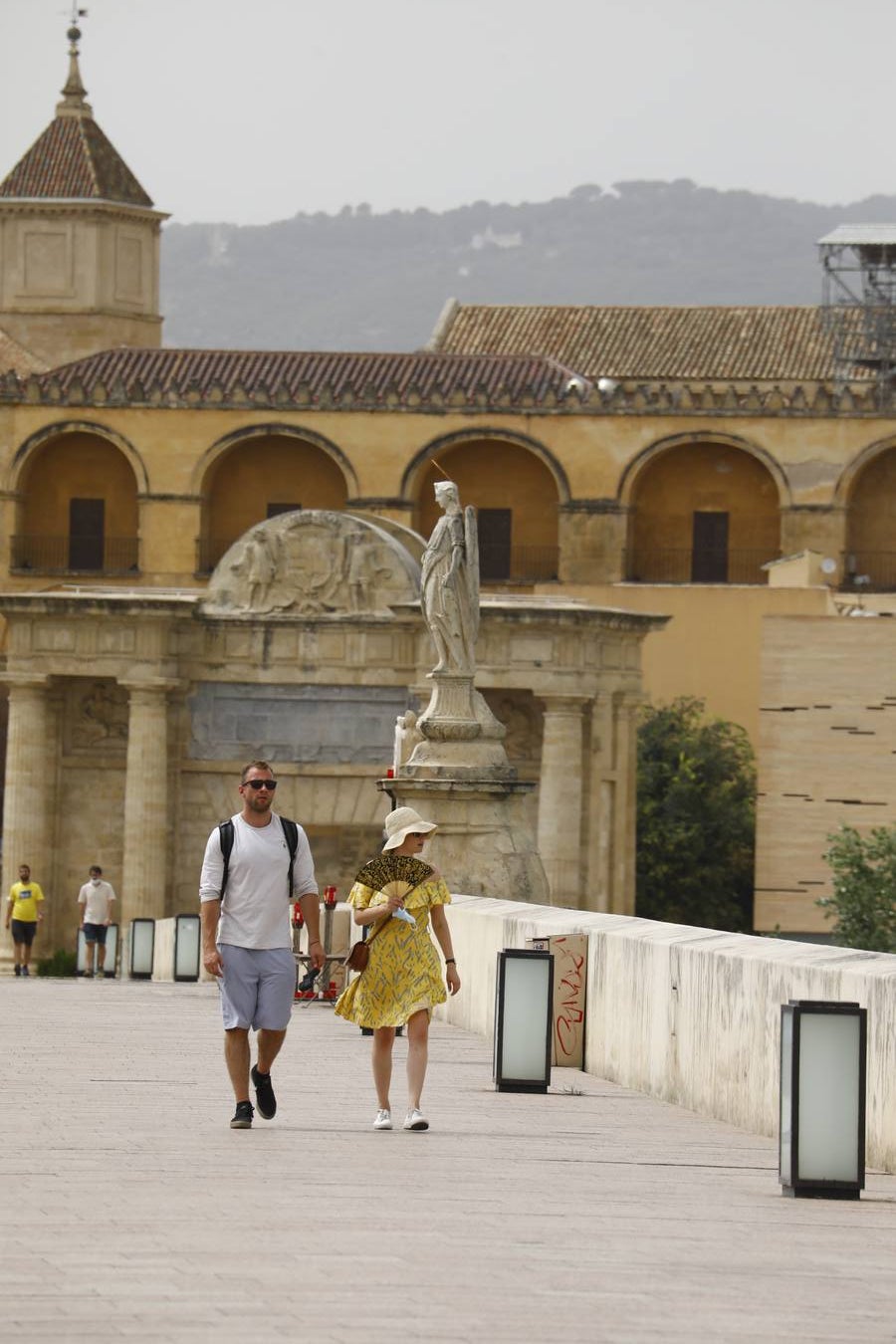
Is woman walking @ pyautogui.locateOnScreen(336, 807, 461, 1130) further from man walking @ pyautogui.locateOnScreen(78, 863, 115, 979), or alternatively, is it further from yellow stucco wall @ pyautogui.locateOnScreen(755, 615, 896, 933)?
yellow stucco wall @ pyautogui.locateOnScreen(755, 615, 896, 933)

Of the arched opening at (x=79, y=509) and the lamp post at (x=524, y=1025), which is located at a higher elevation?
the arched opening at (x=79, y=509)

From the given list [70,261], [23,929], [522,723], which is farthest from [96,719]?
[70,261]

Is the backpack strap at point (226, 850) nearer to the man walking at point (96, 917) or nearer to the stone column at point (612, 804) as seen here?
the man walking at point (96, 917)

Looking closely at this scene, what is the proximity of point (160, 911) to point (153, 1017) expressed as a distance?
71.7 feet

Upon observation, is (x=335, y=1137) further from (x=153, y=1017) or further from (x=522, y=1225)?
(x=153, y=1017)

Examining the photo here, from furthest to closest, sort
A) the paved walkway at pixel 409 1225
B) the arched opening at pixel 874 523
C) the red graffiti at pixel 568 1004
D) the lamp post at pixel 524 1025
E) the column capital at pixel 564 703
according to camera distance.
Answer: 1. the arched opening at pixel 874 523
2. the column capital at pixel 564 703
3. the red graffiti at pixel 568 1004
4. the lamp post at pixel 524 1025
5. the paved walkway at pixel 409 1225

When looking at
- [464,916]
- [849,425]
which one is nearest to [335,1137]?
[464,916]

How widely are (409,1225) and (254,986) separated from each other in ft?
10.8

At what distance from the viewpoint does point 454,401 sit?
6488cm

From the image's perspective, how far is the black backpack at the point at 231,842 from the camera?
39.8ft

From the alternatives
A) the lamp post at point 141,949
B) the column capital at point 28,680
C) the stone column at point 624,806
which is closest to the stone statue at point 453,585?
the lamp post at point 141,949

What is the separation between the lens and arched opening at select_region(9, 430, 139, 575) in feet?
221

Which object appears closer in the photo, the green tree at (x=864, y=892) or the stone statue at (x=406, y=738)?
the stone statue at (x=406, y=738)

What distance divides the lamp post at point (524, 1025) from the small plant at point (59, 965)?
2513cm
